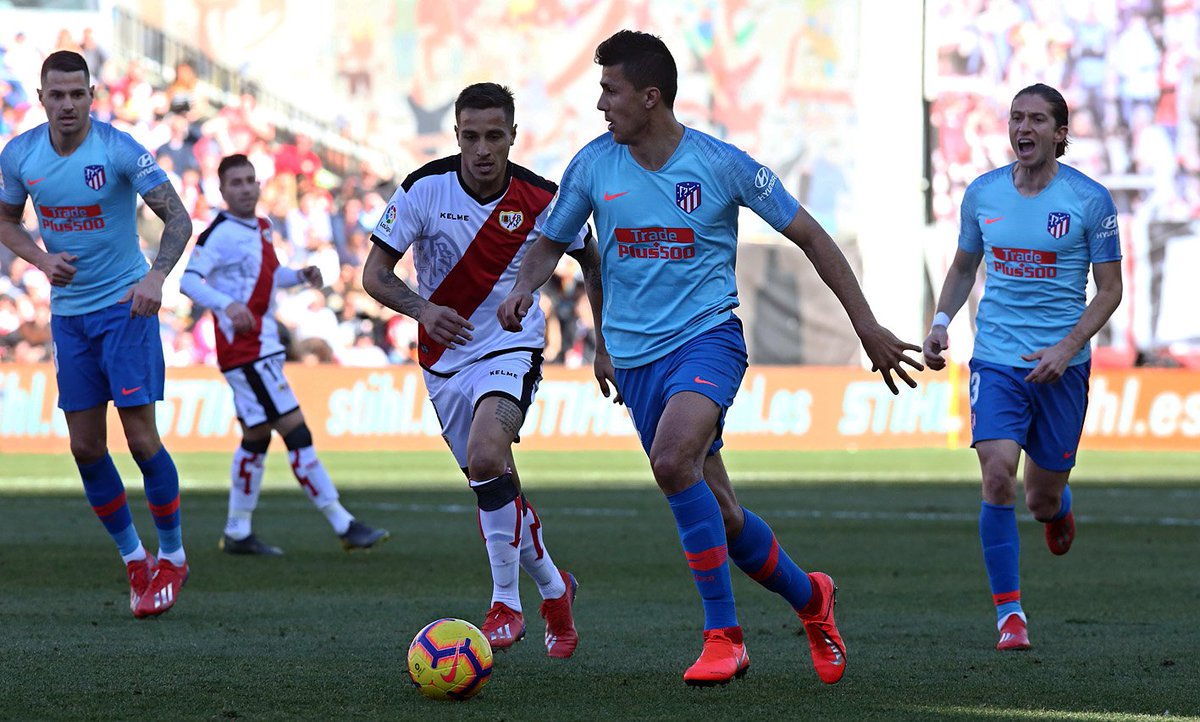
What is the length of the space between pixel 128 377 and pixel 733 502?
123 inches

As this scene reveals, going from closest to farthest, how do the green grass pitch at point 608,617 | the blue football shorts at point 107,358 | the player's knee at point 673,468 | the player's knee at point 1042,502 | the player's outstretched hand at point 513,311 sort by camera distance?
1. the green grass pitch at point 608,617
2. the player's knee at point 673,468
3. the player's outstretched hand at point 513,311
4. the blue football shorts at point 107,358
5. the player's knee at point 1042,502

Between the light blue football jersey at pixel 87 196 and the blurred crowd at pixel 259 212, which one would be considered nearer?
the light blue football jersey at pixel 87 196

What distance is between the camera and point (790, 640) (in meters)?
7.50

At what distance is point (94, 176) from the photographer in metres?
8.09

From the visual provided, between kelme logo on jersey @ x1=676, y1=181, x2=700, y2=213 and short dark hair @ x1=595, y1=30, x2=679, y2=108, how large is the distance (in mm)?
280

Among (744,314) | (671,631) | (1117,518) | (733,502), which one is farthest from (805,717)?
(744,314)

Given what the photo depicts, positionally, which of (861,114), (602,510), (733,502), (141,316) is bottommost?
(602,510)

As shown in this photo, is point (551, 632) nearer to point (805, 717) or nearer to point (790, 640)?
point (790, 640)

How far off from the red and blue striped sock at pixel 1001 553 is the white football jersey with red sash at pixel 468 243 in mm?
2079

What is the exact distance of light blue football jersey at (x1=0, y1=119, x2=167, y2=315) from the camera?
8094 millimetres

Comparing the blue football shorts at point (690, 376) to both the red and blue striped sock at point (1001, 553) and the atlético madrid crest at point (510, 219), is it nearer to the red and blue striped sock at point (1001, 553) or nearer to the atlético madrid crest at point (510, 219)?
the atlético madrid crest at point (510, 219)

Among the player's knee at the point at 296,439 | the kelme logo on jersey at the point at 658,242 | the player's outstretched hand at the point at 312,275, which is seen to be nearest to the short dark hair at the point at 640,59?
the kelme logo on jersey at the point at 658,242

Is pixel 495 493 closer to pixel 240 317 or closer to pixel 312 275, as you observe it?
pixel 240 317

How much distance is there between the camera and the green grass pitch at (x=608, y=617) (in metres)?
5.72
